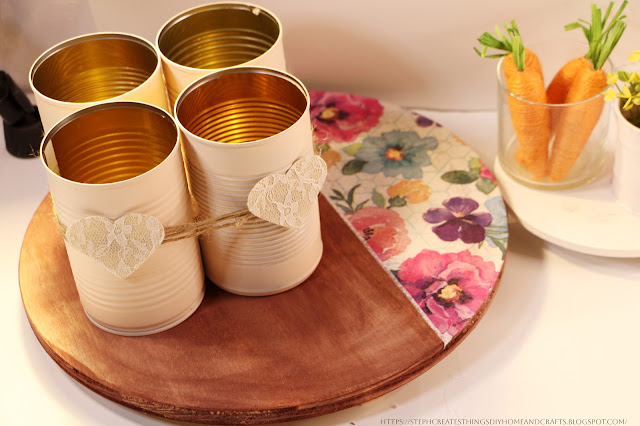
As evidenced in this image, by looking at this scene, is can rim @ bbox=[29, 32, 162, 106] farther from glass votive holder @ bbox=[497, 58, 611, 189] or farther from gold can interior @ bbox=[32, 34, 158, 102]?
glass votive holder @ bbox=[497, 58, 611, 189]

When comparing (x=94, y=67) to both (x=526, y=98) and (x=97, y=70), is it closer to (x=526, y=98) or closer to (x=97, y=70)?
(x=97, y=70)

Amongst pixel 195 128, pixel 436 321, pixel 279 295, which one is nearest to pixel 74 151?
pixel 195 128

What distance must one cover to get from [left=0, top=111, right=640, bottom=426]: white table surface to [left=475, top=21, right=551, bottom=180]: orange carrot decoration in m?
0.08

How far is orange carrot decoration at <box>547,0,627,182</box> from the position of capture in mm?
676

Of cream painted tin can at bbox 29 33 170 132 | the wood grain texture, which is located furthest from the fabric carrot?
cream painted tin can at bbox 29 33 170 132

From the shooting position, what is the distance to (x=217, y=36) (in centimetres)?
73

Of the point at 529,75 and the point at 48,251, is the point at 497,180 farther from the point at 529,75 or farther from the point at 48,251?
the point at 48,251

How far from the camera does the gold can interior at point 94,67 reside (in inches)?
26.2

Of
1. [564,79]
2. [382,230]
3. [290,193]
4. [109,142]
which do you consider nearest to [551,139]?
[564,79]

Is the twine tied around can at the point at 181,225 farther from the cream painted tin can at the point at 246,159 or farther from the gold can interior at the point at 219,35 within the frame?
the gold can interior at the point at 219,35

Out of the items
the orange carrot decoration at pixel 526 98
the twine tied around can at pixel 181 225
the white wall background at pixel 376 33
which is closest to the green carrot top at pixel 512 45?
the orange carrot decoration at pixel 526 98

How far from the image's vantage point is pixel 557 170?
0.73 metres

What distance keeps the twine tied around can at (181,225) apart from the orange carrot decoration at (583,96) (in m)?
0.27

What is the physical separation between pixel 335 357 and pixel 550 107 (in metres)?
0.32
